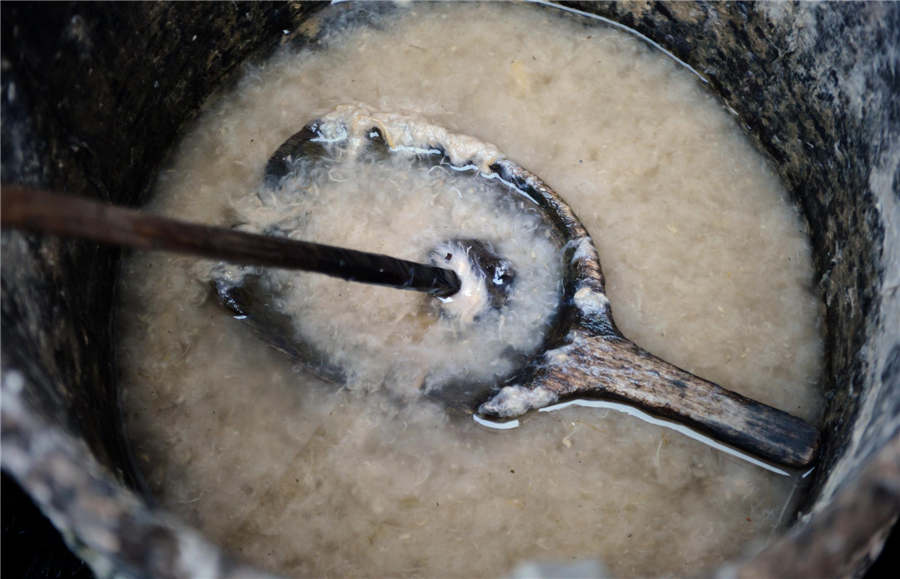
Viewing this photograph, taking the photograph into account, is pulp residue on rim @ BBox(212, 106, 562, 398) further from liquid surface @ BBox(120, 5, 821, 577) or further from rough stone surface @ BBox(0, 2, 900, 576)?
rough stone surface @ BBox(0, 2, 900, 576)

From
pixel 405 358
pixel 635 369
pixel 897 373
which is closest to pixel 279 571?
pixel 405 358

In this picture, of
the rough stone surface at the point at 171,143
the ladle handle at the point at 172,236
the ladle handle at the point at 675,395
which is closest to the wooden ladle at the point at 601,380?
the ladle handle at the point at 675,395

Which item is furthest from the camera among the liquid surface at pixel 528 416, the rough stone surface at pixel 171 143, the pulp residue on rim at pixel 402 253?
the pulp residue on rim at pixel 402 253

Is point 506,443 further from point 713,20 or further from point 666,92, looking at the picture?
point 713,20

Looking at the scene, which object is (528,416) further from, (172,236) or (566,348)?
→ (172,236)

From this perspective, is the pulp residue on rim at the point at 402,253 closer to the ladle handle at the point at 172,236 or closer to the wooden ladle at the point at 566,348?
the wooden ladle at the point at 566,348

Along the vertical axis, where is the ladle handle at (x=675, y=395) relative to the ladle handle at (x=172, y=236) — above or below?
below

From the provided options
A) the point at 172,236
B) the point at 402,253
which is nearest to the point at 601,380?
the point at 402,253
